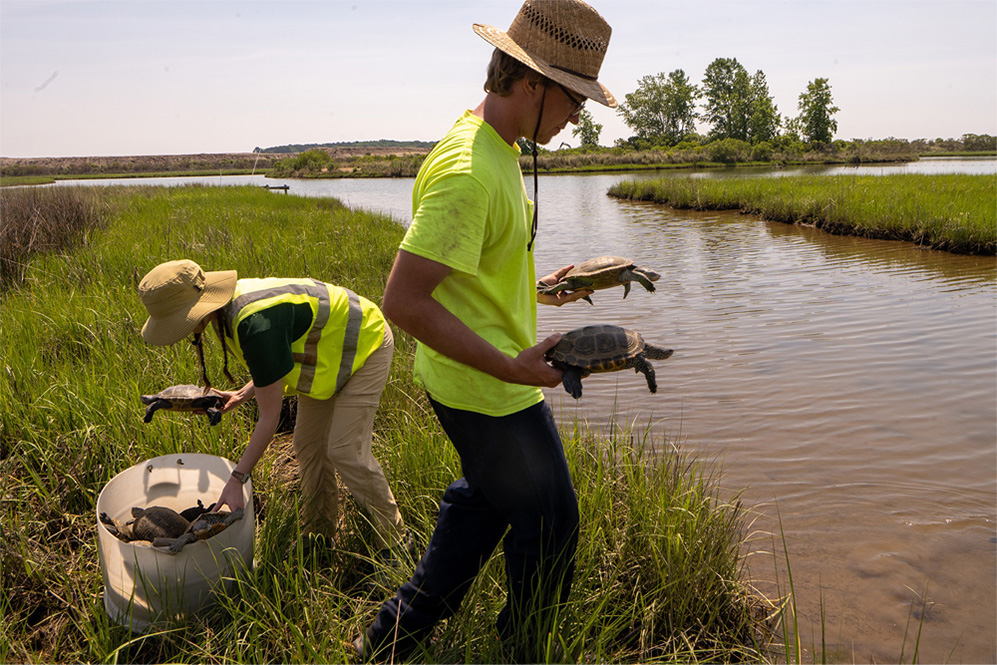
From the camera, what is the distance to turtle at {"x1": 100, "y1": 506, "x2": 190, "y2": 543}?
2.48 m

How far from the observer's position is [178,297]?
7.88 ft

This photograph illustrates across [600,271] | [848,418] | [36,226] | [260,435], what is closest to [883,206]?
[848,418]

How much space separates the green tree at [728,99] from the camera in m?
85.8

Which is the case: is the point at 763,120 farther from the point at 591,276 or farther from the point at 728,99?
the point at 591,276

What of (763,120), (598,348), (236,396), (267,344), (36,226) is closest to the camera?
(598,348)

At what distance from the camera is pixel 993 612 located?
3.00 meters

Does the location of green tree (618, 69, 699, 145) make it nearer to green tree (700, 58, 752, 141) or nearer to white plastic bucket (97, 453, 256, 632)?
green tree (700, 58, 752, 141)

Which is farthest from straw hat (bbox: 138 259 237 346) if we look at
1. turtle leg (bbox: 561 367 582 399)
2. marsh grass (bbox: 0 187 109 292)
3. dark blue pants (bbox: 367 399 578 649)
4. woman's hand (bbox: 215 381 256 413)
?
Result: marsh grass (bbox: 0 187 109 292)

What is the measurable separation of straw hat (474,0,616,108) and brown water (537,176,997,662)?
2.03 m

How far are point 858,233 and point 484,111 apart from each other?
15083mm

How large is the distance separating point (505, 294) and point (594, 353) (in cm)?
31

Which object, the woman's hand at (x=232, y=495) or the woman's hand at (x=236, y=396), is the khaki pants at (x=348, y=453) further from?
the woman's hand at (x=232, y=495)

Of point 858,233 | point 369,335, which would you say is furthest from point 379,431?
point 858,233

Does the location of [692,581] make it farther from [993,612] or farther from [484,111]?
[484,111]
